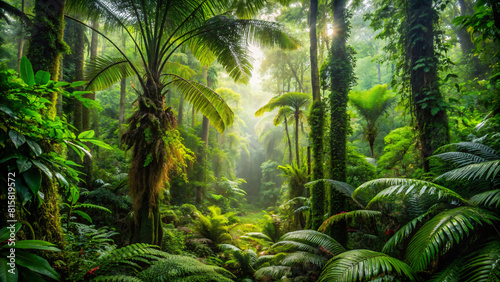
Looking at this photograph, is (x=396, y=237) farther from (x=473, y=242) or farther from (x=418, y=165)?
(x=418, y=165)

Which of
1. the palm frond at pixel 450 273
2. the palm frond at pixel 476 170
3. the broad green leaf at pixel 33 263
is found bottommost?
the palm frond at pixel 450 273

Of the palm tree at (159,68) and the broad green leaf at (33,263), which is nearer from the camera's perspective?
the broad green leaf at (33,263)

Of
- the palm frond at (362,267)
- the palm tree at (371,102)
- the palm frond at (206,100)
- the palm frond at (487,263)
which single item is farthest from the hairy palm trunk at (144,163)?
the palm tree at (371,102)

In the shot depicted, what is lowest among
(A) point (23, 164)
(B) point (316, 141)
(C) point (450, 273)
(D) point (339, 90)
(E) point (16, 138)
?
(C) point (450, 273)

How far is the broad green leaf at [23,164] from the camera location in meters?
1.04

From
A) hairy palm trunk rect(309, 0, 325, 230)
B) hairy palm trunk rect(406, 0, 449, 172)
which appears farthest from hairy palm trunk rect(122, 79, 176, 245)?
hairy palm trunk rect(406, 0, 449, 172)

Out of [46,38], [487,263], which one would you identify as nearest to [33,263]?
[46,38]

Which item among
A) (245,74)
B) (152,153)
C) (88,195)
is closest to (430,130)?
(245,74)

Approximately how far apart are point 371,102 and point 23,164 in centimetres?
751

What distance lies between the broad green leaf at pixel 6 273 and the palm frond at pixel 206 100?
4.13 meters

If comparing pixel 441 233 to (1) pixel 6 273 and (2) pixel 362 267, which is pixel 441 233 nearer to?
(2) pixel 362 267

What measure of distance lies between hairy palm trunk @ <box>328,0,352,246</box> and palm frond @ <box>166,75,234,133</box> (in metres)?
2.54

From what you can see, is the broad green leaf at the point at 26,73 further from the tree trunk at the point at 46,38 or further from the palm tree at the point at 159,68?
the palm tree at the point at 159,68

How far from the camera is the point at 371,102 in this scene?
6.56 metres
